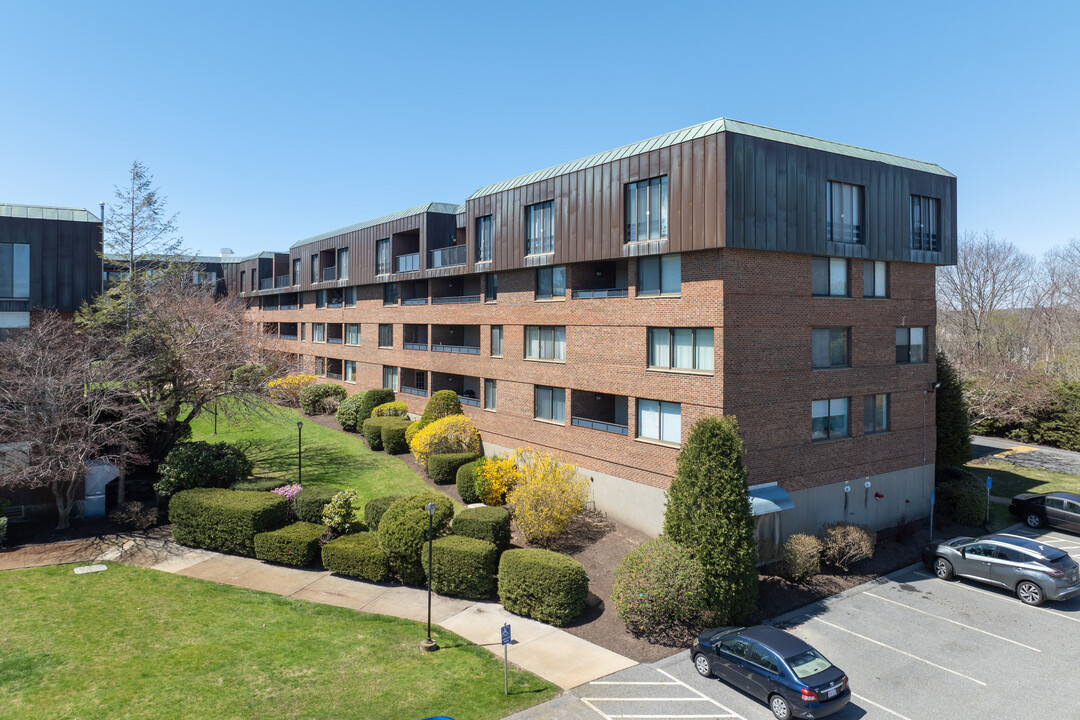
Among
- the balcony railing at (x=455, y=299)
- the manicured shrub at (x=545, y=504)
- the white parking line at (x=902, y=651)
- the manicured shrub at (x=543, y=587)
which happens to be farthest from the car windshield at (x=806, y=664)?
the balcony railing at (x=455, y=299)

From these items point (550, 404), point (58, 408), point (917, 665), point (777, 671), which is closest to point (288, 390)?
point (58, 408)

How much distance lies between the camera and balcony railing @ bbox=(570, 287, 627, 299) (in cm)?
2430

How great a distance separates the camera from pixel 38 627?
16.5 metres

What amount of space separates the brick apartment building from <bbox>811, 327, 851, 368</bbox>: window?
9cm

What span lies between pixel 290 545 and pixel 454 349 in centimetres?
1576

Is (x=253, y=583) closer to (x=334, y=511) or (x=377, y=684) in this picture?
(x=334, y=511)

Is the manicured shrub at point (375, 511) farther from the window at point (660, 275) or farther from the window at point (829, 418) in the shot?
the window at point (829, 418)

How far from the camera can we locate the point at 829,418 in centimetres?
2409

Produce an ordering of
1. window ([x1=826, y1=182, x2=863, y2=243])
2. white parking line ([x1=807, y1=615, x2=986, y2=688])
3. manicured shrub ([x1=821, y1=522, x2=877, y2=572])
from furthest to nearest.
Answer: window ([x1=826, y1=182, x2=863, y2=243]) → manicured shrub ([x1=821, y1=522, x2=877, y2=572]) → white parking line ([x1=807, y1=615, x2=986, y2=688])

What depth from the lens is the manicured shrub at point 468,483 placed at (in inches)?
1011

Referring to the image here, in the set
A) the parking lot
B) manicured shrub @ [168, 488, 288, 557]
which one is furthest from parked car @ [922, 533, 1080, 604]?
manicured shrub @ [168, 488, 288, 557]

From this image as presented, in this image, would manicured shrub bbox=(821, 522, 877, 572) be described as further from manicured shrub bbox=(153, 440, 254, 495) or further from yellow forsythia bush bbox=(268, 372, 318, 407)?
yellow forsythia bush bbox=(268, 372, 318, 407)

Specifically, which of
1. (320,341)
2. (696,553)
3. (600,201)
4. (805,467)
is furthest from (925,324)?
(320,341)

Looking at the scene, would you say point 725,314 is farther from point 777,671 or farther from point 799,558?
point 777,671
